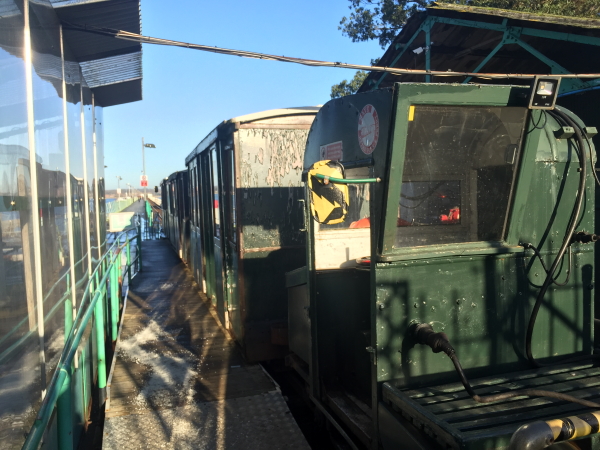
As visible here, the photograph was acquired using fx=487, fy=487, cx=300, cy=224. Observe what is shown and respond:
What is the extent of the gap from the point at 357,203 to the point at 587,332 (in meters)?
1.90

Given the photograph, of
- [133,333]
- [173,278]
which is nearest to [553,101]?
[133,333]

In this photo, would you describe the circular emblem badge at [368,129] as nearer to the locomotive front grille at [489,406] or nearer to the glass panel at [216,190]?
the locomotive front grille at [489,406]

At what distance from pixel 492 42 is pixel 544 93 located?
5.24 meters

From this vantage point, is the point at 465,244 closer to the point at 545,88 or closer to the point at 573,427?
the point at 545,88

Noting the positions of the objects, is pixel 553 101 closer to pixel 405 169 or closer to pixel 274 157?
pixel 405 169

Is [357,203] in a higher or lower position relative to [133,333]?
higher

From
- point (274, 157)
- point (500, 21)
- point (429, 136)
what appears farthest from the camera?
point (500, 21)

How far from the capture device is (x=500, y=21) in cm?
652

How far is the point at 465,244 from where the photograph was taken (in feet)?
10.2

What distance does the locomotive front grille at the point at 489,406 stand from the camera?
2.20 m

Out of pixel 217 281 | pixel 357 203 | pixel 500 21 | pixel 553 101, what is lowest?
pixel 217 281

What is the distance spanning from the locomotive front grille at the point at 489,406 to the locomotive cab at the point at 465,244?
0.6 inches

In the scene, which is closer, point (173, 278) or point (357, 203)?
point (357, 203)

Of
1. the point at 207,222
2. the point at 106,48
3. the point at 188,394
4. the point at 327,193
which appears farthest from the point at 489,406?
the point at 207,222
